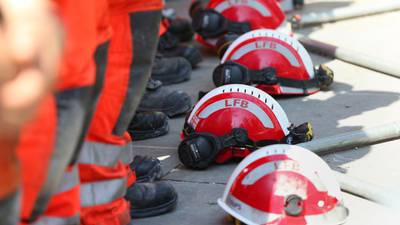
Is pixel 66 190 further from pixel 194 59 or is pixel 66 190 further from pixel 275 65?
pixel 194 59

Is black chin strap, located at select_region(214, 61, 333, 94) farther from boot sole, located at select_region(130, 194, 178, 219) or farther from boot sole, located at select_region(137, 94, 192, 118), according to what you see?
boot sole, located at select_region(130, 194, 178, 219)

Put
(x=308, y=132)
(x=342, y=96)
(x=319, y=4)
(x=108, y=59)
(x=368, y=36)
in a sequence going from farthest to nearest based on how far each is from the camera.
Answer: (x=319, y=4) < (x=368, y=36) < (x=342, y=96) < (x=308, y=132) < (x=108, y=59)

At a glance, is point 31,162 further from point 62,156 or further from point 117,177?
point 117,177

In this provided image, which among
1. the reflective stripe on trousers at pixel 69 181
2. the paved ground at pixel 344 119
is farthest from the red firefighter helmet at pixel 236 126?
the reflective stripe on trousers at pixel 69 181

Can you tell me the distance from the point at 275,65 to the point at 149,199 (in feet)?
5.94

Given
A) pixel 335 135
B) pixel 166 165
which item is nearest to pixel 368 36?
pixel 335 135

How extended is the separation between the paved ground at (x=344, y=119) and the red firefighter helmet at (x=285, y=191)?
0.15 meters

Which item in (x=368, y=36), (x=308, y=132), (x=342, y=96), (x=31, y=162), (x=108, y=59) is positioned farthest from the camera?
(x=368, y=36)

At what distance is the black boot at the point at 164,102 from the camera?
17.0 ft

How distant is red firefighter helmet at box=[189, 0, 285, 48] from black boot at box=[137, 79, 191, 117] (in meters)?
1.19

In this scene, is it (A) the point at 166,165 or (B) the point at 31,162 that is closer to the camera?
(B) the point at 31,162

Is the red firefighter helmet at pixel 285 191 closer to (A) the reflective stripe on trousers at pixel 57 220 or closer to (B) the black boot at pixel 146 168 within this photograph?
(B) the black boot at pixel 146 168

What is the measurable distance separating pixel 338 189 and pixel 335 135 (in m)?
0.91

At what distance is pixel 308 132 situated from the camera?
4.44 m
